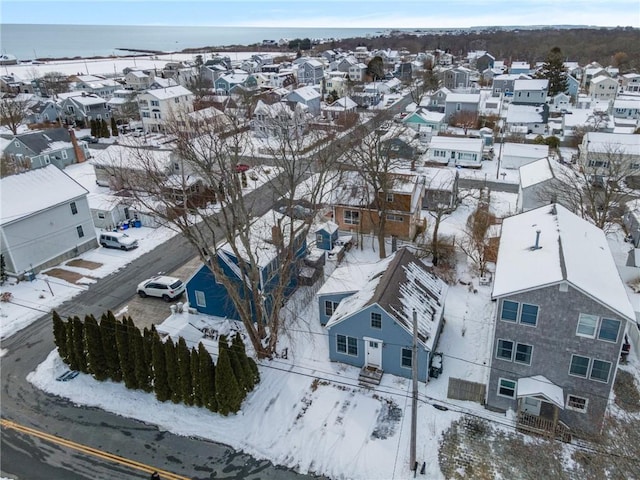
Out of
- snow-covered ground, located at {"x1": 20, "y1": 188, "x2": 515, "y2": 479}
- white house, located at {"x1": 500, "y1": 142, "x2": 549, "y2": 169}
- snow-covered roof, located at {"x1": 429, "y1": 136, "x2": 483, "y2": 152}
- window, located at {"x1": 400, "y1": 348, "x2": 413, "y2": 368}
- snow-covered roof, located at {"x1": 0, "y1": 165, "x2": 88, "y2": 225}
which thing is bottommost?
snow-covered ground, located at {"x1": 20, "y1": 188, "x2": 515, "y2": 479}

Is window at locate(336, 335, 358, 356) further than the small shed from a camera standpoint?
No

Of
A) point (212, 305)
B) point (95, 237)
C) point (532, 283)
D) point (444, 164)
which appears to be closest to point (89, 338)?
point (212, 305)

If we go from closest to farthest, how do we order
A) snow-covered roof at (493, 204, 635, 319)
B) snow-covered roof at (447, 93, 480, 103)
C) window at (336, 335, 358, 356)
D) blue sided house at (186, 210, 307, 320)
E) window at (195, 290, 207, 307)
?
snow-covered roof at (493, 204, 635, 319), window at (336, 335, 358, 356), blue sided house at (186, 210, 307, 320), window at (195, 290, 207, 307), snow-covered roof at (447, 93, 480, 103)

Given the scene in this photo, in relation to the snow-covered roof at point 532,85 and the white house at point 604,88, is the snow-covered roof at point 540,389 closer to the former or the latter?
the snow-covered roof at point 532,85

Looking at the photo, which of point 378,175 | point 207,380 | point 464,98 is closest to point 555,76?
point 464,98

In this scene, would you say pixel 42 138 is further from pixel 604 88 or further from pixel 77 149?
pixel 604 88

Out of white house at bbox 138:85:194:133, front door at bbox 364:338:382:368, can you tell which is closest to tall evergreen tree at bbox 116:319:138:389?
front door at bbox 364:338:382:368

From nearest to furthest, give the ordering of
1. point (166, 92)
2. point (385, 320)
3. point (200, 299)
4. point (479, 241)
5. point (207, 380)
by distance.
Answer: point (207, 380) → point (385, 320) → point (200, 299) → point (479, 241) → point (166, 92)

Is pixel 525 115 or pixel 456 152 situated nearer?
pixel 456 152

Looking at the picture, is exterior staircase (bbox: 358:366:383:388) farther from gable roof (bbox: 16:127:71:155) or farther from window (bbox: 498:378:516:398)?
gable roof (bbox: 16:127:71:155)
